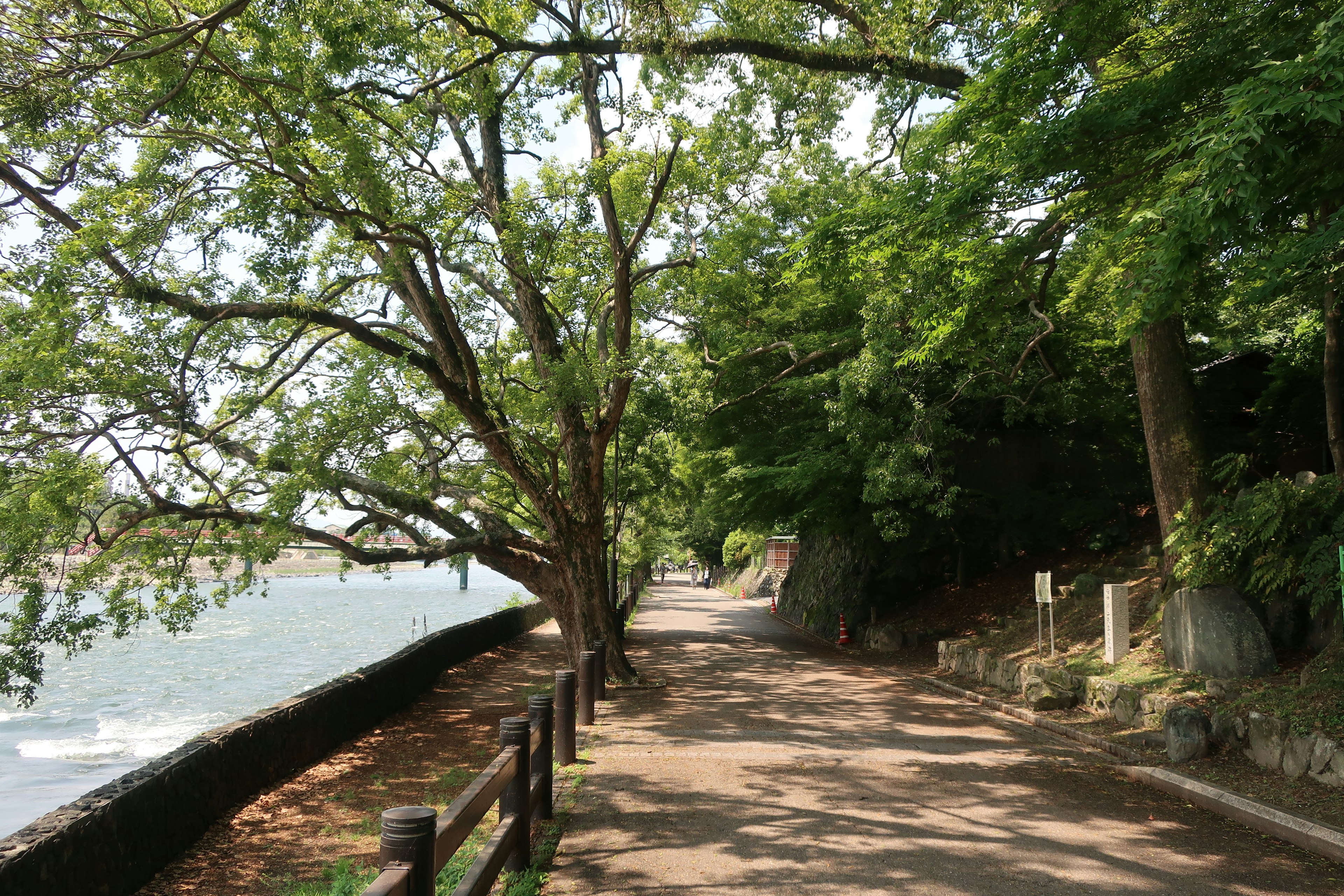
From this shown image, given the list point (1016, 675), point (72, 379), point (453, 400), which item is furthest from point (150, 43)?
point (1016, 675)

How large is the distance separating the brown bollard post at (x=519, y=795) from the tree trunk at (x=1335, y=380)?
919cm

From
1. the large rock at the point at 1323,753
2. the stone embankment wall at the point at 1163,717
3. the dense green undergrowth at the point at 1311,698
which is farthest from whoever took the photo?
the dense green undergrowth at the point at 1311,698

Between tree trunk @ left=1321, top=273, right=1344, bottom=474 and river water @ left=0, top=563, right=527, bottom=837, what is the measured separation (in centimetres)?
1360

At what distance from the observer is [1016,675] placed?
12.7 metres

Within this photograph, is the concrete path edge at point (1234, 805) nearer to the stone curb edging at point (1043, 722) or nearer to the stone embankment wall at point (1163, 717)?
the stone curb edging at point (1043, 722)

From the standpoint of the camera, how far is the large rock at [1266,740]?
23.7 ft

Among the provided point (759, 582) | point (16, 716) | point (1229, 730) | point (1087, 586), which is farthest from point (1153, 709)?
point (759, 582)

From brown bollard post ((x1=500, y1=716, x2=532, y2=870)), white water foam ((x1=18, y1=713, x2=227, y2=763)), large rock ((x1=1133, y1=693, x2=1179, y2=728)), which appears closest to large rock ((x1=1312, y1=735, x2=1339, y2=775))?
large rock ((x1=1133, y1=693, x2=1179, y2=728))

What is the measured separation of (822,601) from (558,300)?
43.1 ft

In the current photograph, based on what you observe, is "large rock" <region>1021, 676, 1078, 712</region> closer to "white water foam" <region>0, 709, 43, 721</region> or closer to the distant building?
"white water foam" <region>0, 709, 43, 721</region>

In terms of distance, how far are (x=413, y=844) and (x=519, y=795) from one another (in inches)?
87.7

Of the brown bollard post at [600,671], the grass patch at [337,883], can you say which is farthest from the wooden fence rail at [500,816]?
the brown bollard post at [600,671]

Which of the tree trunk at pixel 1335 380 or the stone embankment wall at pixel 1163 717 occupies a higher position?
the tree trunk at pixel 1335 380

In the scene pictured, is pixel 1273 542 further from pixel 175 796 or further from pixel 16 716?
pixel 16 716
